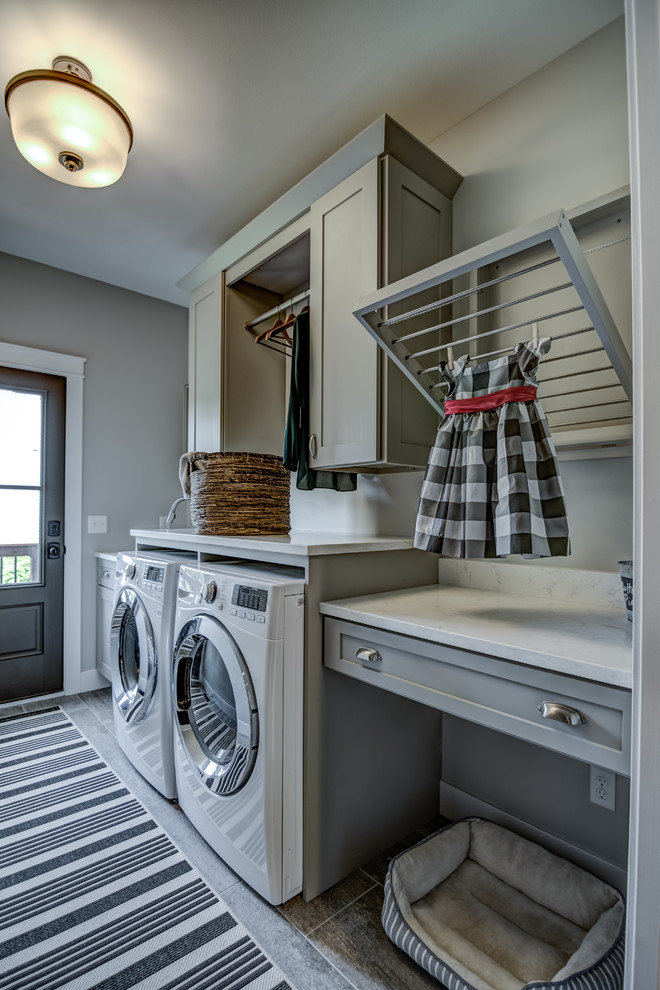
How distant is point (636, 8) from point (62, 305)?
10.5ft

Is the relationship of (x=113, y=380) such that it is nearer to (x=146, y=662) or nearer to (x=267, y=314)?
(x=267, y=314)

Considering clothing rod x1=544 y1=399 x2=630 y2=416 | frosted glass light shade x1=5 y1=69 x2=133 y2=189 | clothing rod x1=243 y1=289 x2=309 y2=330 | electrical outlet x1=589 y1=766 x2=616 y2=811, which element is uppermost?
frosted glass light shade x1=5 y1=69 x2=133 y2=189

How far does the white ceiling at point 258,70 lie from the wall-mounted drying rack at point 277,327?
50cm

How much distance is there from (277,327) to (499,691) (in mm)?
1841

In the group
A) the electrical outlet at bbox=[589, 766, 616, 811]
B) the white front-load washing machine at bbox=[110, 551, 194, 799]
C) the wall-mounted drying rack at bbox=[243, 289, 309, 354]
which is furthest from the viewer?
the wall-mounted drying rack at bbox=[243, 289, 309, 354]

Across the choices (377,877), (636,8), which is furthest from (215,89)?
(377,877)

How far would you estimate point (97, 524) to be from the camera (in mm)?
3172

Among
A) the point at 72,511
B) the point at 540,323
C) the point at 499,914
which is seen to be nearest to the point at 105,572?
the point at 72,511

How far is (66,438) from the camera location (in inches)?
120

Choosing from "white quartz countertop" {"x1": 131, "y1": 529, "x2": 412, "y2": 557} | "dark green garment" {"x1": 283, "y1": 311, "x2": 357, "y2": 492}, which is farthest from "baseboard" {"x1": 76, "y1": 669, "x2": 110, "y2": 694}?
"dark green garment" {"x1": 283, "y1": 311, "x2": 357, "y2": 492}

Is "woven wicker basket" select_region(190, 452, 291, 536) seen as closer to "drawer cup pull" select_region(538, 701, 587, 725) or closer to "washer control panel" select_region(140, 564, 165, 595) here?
"washer control panel" select_region(140, 564, 165, 595)

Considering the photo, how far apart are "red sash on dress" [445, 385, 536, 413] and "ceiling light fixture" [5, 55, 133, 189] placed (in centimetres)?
155

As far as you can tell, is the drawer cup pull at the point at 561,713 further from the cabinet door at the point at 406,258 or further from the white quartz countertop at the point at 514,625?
the cabinet door at the point at 406,258

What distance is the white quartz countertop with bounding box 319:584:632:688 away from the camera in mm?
940
